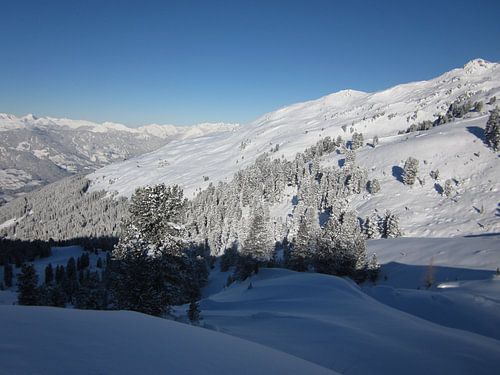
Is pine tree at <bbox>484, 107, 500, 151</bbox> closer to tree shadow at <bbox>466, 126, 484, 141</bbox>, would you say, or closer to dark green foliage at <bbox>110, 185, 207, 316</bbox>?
tree shadow at <bbox>466, 126, 484, 141</bbox>

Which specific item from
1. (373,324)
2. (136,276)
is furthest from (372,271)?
(136,276)

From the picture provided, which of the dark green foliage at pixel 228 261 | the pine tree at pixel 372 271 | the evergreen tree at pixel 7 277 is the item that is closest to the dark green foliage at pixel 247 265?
the pine tree at pixel 372 271

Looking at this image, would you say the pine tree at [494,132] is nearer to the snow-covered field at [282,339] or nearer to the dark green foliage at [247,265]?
the dark green foliage at [247,265]

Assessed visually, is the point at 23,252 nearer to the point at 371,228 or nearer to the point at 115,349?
the point at 371,228

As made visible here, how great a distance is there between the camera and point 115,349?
19.2 feet

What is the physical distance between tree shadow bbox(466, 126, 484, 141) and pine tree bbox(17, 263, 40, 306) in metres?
131

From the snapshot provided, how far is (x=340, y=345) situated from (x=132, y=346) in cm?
754

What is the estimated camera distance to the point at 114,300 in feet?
72.2

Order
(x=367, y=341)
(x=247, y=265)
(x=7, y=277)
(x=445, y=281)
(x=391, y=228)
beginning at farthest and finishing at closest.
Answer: (x=7, y=277), (x=391, y=228), (x=247, y=265), (x=445, y=281), (x=367, y=341)

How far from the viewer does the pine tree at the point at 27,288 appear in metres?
29.8

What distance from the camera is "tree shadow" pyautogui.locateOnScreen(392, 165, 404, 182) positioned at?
108500mm

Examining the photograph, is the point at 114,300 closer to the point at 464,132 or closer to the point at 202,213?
the point at 202,213

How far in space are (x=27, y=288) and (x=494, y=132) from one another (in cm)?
12671

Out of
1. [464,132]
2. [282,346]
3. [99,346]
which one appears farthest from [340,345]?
[464,132]
